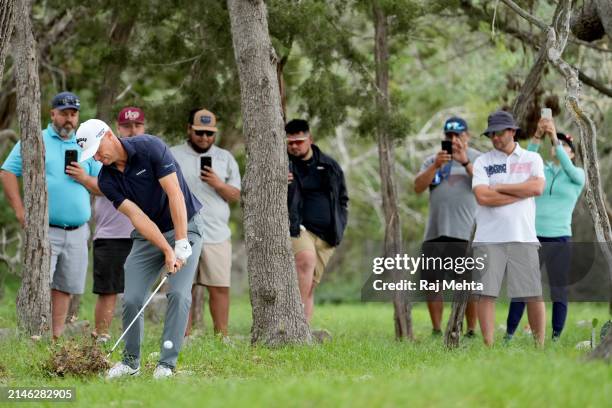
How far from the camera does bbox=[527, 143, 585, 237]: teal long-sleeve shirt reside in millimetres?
11372

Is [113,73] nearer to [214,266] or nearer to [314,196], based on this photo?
[314,196]

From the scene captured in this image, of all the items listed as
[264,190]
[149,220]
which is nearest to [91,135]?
[149,220]

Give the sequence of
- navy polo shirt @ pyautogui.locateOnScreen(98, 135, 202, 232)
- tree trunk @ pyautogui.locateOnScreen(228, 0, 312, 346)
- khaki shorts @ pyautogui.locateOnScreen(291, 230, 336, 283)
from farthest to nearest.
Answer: khaki shorts @ pyautogui.locateOnScreen(291, 230, 336, 283), tree trunk @ pyautogui.locateOnScreen(228, 0, 312, 346), navy polo shirt @ pyautogui.locateOnScreen(98, 135, 202, 232)

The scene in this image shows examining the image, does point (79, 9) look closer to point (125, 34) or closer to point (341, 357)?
point (125, 34)

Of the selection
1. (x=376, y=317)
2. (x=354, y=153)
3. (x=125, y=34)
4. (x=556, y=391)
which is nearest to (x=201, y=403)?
(x=556, y=391)

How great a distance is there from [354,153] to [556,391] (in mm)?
25524

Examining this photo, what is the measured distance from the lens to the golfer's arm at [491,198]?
33.1 ft

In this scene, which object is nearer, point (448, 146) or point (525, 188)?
point (525, 188)

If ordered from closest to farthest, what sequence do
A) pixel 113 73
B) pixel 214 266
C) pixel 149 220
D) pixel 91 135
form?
1. pixel 91 135
2. pixel 149 220
3. pixel 214 266
4. pixel 113 73

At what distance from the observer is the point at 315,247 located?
11969 millimetres

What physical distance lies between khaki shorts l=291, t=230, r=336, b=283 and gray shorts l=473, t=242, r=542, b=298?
2.21 m

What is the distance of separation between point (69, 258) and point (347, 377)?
13.8 feet

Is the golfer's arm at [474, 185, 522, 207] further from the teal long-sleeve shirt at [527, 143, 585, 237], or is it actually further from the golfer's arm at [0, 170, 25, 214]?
the golfer's arm at [0, 170, 25, 214]

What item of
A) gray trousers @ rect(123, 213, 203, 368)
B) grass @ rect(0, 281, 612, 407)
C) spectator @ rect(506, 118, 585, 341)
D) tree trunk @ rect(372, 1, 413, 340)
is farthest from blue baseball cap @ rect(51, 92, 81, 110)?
spectator @ rect(506, 118, 585, 341)
